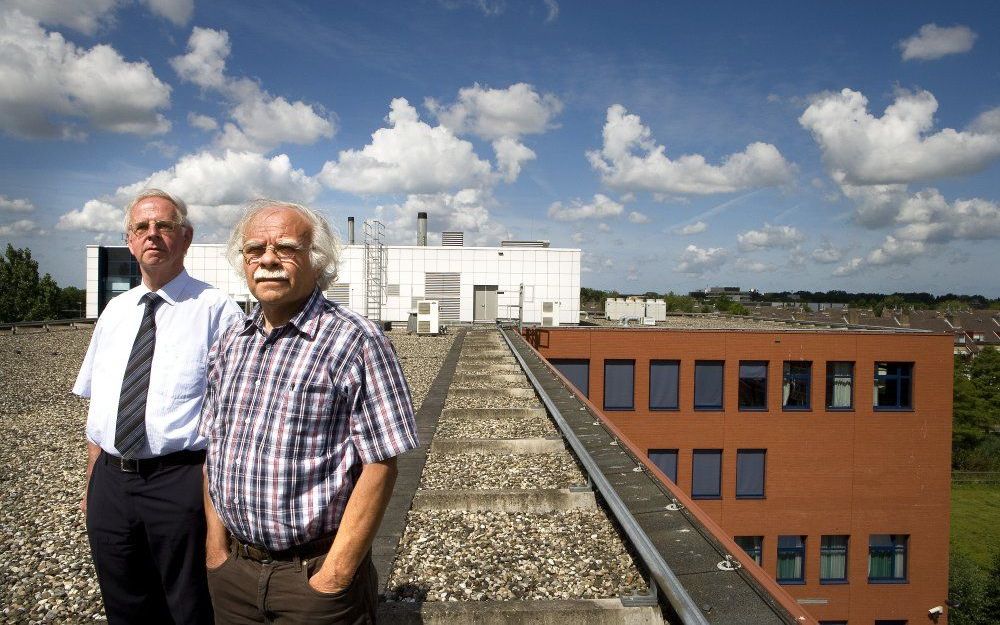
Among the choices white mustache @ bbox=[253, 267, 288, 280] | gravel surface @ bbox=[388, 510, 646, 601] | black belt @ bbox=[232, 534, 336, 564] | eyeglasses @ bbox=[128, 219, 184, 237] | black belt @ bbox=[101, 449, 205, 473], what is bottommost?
gravel surface @ bbox=[388, 510, 646, 601]

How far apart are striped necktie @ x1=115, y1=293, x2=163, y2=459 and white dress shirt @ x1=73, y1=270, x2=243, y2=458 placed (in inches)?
0.8

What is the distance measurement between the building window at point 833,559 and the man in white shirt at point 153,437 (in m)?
22.6

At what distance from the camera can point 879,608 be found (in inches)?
787

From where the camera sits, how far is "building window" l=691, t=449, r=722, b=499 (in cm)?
2134

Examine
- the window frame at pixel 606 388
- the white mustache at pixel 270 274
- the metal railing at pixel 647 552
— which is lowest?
the window frame at pixel 606 388

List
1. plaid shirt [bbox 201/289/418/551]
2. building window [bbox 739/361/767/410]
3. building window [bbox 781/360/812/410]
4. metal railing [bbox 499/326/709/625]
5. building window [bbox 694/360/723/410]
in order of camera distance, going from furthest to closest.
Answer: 1. building window [bbox 694/360/723/410]
2. building window [bbox 739/361/767/410]
3. building window [bbox 781/360/812/410]
4. metal railing [bbox 499/326/709/625]
5. plaid shirt [bbox 201/289/418/551]

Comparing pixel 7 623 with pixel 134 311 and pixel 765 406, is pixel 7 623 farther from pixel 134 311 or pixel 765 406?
pixel 765 406

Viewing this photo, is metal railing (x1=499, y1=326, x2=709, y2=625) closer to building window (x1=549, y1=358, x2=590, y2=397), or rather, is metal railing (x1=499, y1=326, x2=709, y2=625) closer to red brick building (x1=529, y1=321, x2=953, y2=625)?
red brick building (x1=529, y1=321, x2=953, y2=625)

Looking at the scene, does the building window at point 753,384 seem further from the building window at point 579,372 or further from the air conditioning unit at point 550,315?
the air conditioning unit at point 550,315

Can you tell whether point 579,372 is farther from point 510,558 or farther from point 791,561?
point 510,558

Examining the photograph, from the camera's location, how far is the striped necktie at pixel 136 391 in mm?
2328

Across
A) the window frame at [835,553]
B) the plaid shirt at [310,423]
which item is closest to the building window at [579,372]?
the window frame at [835,553]

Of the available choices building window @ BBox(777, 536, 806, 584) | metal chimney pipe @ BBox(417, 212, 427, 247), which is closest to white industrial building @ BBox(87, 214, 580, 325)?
metal chimney pipe @ BBox(417, 212, 427, 247)

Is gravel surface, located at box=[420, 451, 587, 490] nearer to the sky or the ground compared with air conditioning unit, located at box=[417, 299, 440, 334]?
nearer to the ground
